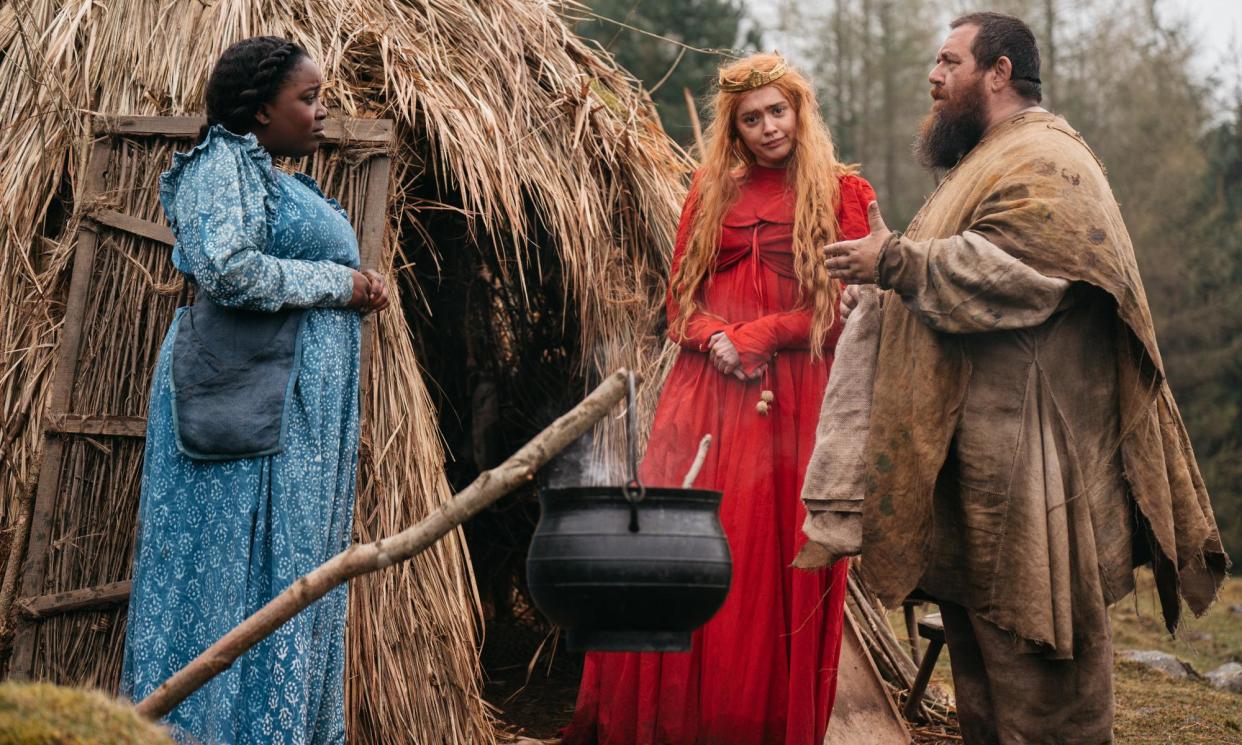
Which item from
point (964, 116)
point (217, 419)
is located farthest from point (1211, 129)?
point (217, 419)

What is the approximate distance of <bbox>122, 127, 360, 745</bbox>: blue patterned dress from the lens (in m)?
3.30

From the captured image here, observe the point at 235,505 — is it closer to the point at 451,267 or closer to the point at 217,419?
the point at 217,419

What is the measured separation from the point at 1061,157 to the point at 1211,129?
16969 mm

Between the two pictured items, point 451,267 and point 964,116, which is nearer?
point 964,116

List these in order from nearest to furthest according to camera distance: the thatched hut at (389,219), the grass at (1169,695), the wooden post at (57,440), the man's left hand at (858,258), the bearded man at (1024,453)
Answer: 1. the bearded man at (1024,453)
2. the man's left hand at (858,258)
3. the wooden post at (57,440)
4. the thatched hut at (389,219)
5. the grass at (1169,695)

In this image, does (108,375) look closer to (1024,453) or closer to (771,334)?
(771,334)

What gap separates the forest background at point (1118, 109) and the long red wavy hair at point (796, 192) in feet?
A: 31.3

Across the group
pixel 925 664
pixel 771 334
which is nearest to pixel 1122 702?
pixel 925 664

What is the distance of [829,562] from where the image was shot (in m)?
3.39

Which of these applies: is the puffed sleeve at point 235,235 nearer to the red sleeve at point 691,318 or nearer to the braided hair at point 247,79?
the braided hair at point 247,79

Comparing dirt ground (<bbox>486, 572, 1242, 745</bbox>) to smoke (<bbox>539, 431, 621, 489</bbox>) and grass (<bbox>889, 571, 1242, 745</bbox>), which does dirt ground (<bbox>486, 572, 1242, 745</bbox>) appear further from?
smoke (<bbox>539, 431, 621, 489</bbox>)

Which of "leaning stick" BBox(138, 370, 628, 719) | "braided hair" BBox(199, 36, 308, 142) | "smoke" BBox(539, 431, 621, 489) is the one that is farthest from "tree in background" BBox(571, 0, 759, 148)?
"leaning stick" BBox(138, 370, 628, 719)

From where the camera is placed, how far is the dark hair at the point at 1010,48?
347 centimetres

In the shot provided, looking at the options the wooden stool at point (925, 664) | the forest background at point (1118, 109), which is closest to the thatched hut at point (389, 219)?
the wooden stool at point (925, 664)
